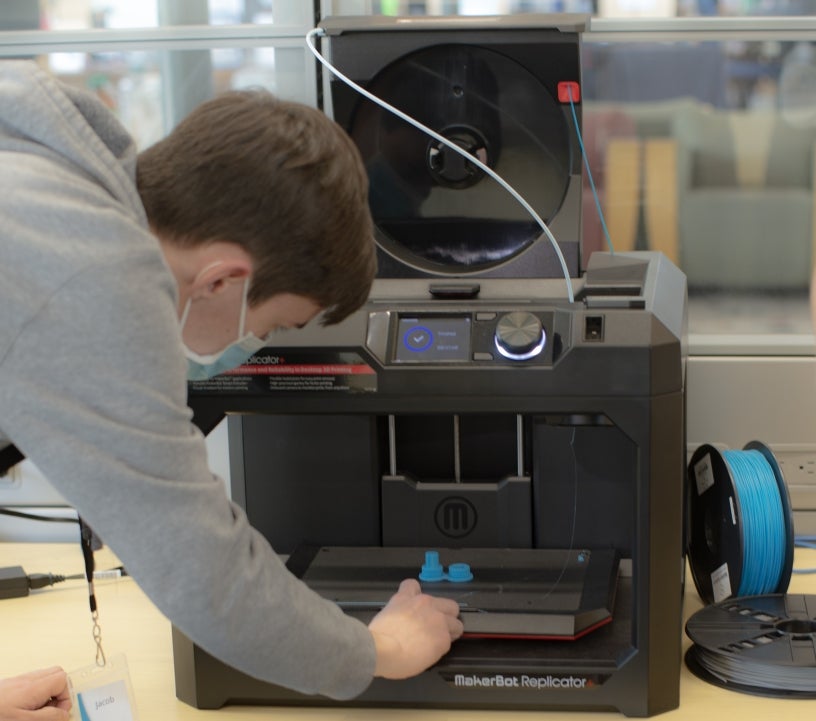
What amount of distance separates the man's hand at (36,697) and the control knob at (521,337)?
530mm

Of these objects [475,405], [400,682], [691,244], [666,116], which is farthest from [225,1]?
[400,682]

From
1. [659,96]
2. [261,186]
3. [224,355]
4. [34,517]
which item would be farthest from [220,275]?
[659,96]

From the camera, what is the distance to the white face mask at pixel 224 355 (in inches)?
34.3

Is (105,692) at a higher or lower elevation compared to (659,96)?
lower

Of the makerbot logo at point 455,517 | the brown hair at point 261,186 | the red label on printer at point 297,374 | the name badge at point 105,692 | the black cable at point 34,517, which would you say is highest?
the brown hair at point 261,186

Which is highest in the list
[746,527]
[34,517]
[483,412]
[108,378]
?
[108,378]

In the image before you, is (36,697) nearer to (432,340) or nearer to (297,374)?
(297,374)

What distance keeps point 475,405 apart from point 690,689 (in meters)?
0.36

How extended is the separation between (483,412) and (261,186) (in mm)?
315

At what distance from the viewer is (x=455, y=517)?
3.84ft

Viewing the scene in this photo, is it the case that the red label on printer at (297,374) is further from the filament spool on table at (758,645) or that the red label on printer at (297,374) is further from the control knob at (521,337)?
the filament spool on table at (758,645)

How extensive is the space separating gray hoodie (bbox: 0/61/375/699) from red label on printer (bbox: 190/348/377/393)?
0.24m

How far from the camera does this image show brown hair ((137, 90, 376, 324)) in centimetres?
80

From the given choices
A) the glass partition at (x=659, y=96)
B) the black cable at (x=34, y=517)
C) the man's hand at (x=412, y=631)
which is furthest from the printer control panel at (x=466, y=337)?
the black cable at (x=34, y=517)
